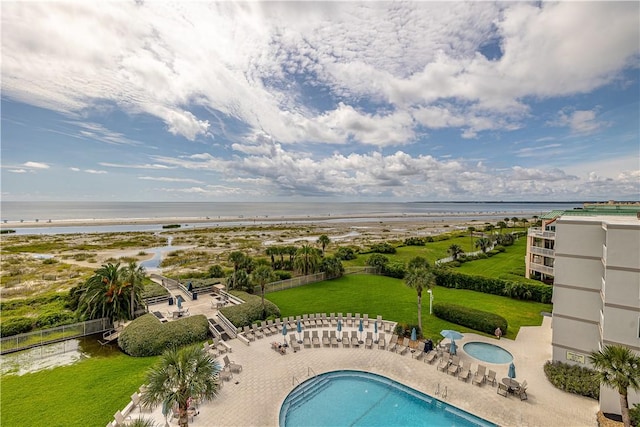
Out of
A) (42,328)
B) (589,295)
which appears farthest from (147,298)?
(589,295)

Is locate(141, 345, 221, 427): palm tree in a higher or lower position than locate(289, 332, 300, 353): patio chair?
higher

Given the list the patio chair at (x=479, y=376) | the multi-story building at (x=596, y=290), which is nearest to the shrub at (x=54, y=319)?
the patio chair at (x=479, y=376)

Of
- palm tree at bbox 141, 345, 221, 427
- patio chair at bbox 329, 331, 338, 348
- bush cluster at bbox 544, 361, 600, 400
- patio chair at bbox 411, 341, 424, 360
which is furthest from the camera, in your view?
patio chair at bbox 329, 331, 338, 348

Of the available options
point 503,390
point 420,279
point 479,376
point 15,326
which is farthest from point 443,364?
point 15,326

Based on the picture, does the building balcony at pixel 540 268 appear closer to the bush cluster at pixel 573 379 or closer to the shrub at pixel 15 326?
the bush cluster at pixel 573 379

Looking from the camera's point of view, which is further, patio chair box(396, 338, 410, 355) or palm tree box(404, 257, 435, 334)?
palm tree box(404, 257, 435, 334)

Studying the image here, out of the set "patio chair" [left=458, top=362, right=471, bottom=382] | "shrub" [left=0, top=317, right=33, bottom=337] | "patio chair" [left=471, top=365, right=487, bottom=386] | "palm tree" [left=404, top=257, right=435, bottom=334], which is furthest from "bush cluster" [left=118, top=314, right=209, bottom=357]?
"patio chair" [left=471, top=365, right=487, bottom=386]

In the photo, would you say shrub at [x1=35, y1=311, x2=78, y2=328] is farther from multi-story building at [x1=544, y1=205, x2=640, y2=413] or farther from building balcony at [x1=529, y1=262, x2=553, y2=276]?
building balcony at [x1=529, y1=262, x2=553, y2=276]
